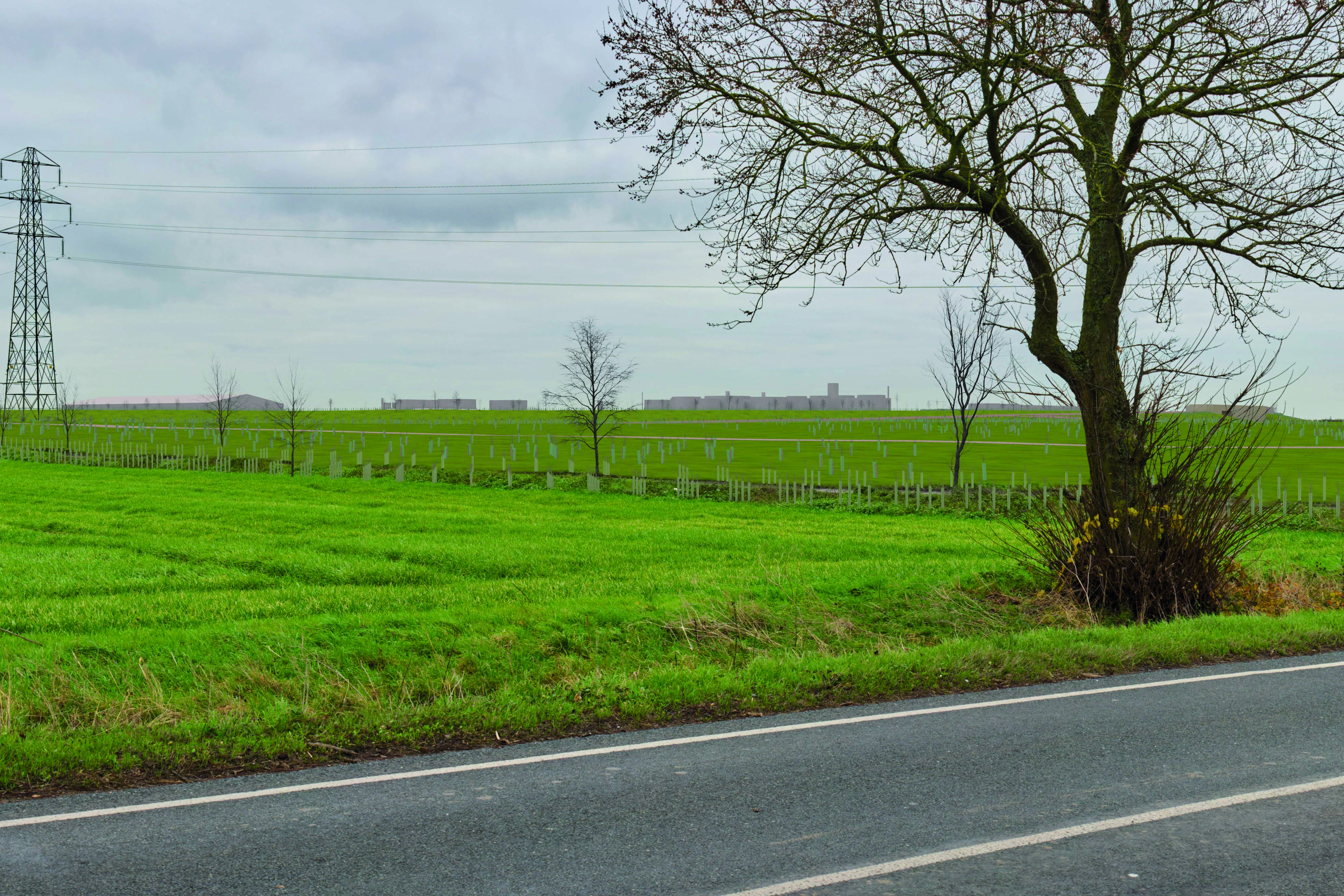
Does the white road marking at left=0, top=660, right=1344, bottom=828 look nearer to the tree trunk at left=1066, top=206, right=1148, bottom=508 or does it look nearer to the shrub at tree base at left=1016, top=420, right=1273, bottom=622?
the shrub at tree base at left=1016, top=420, right=1273, bottom=622

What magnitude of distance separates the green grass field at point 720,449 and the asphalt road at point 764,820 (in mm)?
8240

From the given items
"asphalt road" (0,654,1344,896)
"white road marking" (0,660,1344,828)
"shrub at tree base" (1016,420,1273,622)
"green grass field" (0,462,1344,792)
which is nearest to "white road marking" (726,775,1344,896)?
"asphalt road" (0,654,1344,896)

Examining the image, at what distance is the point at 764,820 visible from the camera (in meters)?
5.79

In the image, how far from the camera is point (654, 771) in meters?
6.76

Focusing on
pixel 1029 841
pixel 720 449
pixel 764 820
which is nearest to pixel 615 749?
pixel 764 820

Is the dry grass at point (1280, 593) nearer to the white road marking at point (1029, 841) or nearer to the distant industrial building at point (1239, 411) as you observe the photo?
the distant industrial building at point (1239, 411)

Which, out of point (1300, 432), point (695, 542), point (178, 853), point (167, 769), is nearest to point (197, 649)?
point (167, 769)

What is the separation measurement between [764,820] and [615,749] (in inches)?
70.5

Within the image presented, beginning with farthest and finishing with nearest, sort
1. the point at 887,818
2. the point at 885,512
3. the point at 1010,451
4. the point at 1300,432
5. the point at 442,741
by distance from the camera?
the point at 1300,432, the point at 1010,451, the point at 885,512, the point at 442,741, the point at 887,818

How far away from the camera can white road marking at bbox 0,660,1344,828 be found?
6070mm

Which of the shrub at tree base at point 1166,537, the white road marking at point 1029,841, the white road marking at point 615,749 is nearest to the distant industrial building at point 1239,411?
the shrub at tree base at point 1166,537

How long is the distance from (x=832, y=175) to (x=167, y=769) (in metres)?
10.4

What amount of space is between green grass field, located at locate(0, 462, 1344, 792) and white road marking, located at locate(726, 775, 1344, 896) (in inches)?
127

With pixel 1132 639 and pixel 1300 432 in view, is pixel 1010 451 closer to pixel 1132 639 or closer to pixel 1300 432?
pixel 1300 432
